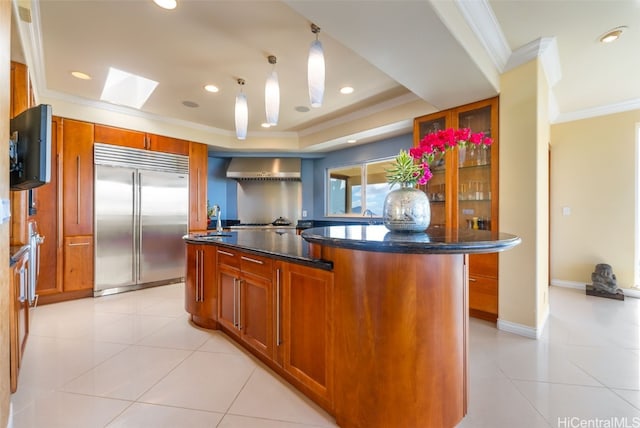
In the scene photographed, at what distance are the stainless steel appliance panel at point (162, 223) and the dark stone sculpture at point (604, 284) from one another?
5.81 m

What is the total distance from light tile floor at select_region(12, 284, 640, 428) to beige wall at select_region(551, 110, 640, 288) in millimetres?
1214

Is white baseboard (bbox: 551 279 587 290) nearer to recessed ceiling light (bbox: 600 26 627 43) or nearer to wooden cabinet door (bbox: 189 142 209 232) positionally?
recessed ceiling light (bbox: 600 26 627 43)

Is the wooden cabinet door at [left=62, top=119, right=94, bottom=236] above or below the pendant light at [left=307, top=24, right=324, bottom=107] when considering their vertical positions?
below

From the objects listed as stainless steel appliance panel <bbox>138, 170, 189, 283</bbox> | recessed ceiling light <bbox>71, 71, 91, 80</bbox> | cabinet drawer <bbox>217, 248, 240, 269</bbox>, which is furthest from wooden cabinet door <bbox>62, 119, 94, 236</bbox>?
cabinet drawer <bbox>217, 248, 240, 269</bbox>

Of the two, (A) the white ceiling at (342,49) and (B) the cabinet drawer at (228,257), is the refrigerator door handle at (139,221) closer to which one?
(A) the white ceiling at (342,49)

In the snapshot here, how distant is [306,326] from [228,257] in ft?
3.45

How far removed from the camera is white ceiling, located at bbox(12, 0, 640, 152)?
1.86m

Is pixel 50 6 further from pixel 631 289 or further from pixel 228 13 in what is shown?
pixel 631 289

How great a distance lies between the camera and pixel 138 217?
393 cm

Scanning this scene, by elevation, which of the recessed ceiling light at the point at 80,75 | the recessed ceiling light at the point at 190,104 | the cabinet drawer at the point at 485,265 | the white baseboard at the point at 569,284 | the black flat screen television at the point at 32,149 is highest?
the recessed ceiling light at the point at 190,104

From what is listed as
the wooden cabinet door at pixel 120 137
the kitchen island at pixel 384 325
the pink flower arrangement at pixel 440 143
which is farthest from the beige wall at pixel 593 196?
the wooden cabinet door at pixel 120 137

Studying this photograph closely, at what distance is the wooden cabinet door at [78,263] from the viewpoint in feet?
11.2

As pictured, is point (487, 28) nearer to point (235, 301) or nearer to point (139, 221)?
point (235, 301)

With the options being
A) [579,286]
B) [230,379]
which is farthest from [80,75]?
[579,286]
